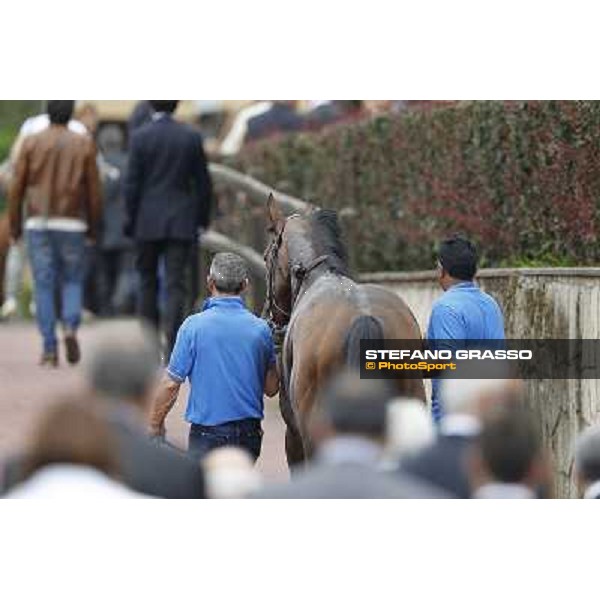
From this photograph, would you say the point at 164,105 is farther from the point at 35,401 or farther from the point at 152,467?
the point at 152,467

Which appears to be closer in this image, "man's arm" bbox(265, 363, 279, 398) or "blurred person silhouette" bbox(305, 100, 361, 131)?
"man's arm" bbox(265, 363, 279, 398)

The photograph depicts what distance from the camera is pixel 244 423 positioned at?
9695 millimetres

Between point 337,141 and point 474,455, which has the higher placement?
point 337,141

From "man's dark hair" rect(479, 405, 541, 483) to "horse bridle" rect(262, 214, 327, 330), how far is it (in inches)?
93.1

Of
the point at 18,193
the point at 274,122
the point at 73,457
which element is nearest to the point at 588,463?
the point at 73,457

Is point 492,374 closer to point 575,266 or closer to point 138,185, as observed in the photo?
point 575,266

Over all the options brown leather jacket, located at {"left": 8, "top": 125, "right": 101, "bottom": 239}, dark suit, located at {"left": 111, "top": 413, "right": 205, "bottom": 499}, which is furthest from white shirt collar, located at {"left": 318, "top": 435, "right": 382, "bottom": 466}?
brown leather jacket, located at {"left": 8, "top": 125, "right": 101, "bottom": 239}

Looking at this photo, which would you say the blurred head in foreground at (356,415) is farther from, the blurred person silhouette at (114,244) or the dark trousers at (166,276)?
the blurred person silhouette at (114,244)

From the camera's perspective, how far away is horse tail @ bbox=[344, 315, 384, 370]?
9.23 meters

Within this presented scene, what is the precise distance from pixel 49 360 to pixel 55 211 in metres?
1.03

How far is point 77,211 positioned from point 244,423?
10.8 ft

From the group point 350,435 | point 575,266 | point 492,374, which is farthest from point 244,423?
point 350,435

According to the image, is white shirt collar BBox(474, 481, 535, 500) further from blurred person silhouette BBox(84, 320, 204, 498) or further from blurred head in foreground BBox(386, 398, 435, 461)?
blurred person silhouette BBox(84, 320, 204, 498)

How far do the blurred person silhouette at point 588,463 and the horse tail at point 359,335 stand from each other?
911mm
